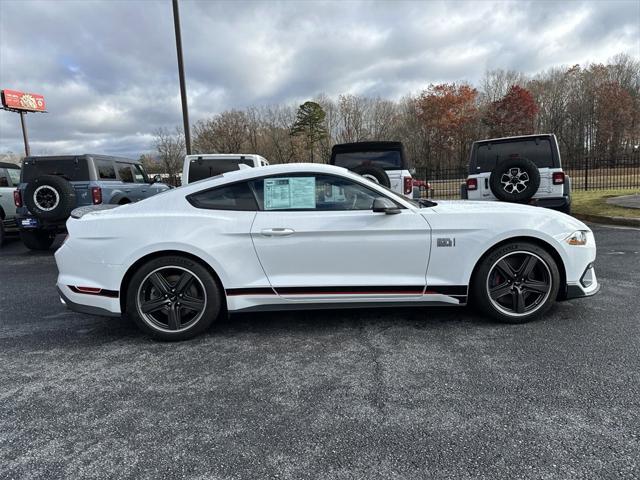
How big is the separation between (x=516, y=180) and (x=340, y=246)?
4745 mm

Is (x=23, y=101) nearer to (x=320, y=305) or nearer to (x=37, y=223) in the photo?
(x=37, y=223)

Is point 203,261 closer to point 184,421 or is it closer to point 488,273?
point 184,421

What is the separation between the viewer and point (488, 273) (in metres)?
3.49

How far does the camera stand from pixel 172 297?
3.43m

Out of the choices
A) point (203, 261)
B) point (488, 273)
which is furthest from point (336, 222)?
point (488, 273)

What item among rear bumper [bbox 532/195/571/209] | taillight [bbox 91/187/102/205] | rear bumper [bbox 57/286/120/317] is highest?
taillight [bbox 91/187/102/205]

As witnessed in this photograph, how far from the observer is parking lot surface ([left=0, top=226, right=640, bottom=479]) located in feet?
6.41

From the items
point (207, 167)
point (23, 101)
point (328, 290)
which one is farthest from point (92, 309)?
point (23, 101)

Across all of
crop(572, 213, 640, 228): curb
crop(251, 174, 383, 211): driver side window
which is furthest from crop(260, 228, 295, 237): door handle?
crop(572, 213, 640, 228): curb

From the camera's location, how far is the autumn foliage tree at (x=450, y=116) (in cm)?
5078

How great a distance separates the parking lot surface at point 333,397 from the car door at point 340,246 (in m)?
0.44

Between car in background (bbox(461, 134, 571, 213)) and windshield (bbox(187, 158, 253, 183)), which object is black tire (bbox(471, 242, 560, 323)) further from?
windshield (bbox(187, 158, 253, 183))

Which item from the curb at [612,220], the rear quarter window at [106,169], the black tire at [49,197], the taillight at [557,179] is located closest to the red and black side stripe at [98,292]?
the black tire at [49,197]

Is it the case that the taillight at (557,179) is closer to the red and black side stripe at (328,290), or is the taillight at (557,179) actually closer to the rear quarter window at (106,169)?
the red and black side stripe at (328,290)
